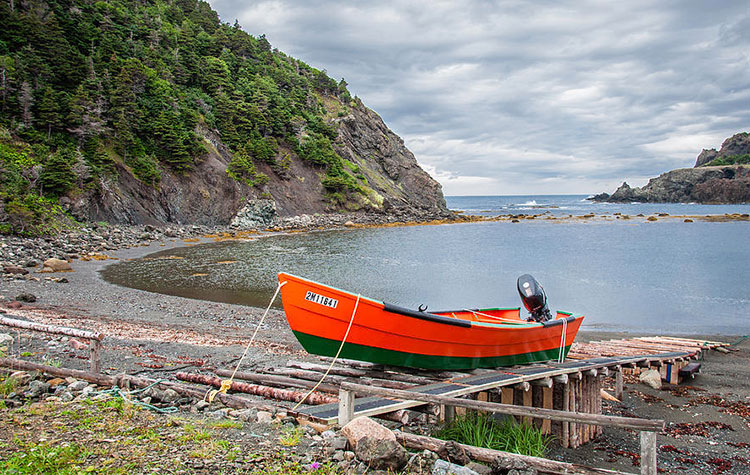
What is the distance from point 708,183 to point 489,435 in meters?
175

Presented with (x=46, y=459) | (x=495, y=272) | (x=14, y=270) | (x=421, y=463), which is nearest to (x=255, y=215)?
(x=495, y=272)

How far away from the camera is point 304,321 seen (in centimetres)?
762

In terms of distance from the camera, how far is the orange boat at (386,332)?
7413 mm

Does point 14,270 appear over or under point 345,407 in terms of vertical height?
over

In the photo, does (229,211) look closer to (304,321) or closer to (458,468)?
(304,321)

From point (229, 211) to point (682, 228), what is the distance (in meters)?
63.5

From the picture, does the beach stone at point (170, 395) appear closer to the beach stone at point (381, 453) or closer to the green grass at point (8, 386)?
the green grass at point (8, 386)

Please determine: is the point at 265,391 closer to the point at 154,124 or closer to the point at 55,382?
the point at 55,382

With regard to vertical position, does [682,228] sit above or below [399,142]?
below

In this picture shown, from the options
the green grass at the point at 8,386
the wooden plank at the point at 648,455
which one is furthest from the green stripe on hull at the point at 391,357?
the wooden plank at the point at 648,455

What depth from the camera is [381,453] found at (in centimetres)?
501

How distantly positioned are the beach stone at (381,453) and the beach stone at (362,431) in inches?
1.8

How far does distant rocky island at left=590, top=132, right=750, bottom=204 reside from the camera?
14025cm

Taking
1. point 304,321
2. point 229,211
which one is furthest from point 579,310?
point 229,211
